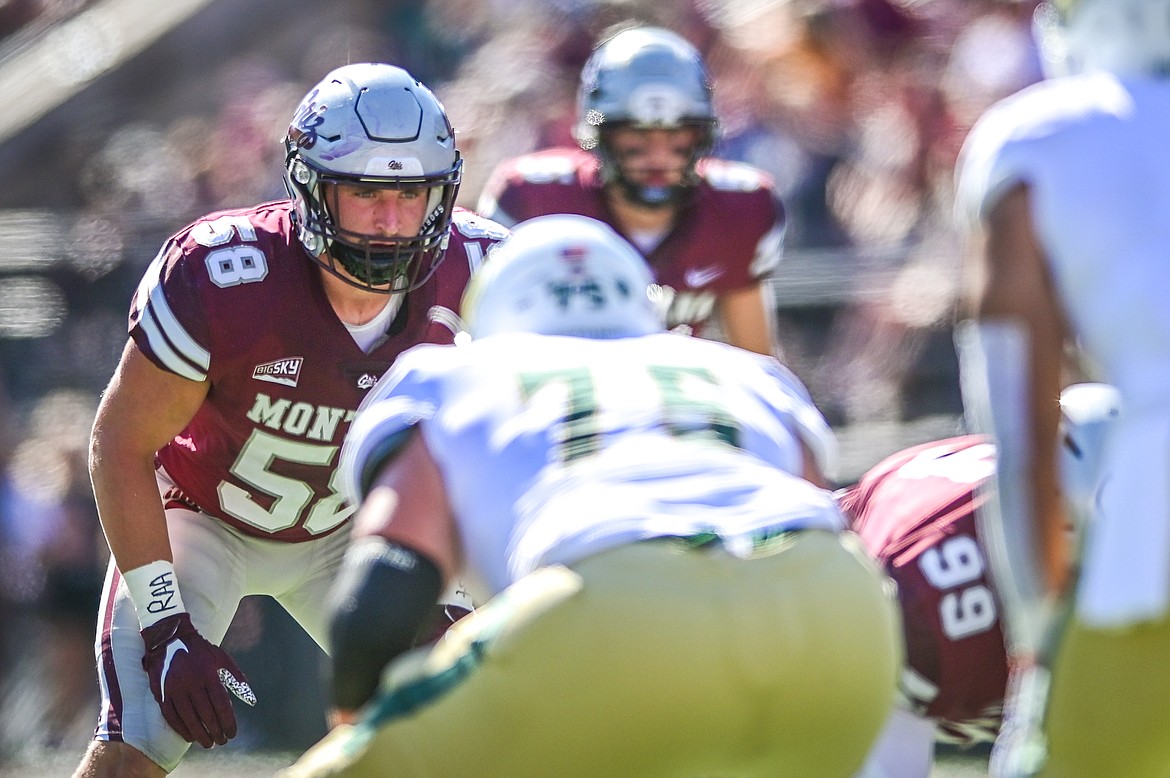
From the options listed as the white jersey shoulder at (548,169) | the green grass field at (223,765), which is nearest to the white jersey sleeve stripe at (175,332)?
the white jersey shoulder at (548,169)

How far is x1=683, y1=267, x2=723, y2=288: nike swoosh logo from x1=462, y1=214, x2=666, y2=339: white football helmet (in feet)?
8.32

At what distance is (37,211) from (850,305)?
15.2 feet

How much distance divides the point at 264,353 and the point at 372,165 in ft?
1.53

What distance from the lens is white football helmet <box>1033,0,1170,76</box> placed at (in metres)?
2.51

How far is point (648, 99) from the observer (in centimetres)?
528

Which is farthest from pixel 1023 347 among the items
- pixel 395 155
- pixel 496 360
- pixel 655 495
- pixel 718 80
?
pixel 718 80

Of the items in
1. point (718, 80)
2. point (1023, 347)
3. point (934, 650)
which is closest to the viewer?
point (1023, 347)

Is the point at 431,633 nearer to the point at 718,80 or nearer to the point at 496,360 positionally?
the point at 496,360

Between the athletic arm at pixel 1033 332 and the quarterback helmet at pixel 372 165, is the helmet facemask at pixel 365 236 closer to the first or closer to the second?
the quarterback helmet at pixel 372 165

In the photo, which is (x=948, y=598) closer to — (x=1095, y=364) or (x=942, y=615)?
(x=942, y=615)

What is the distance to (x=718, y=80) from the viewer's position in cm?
765

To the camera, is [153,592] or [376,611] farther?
[153,592]

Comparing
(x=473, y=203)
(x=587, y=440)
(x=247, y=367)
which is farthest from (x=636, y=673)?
(x=473, y=203)

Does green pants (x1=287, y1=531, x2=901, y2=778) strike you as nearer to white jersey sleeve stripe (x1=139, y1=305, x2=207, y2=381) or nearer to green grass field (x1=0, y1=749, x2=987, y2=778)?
white jersey sleeve stripe (x1=139, y1=305, x2=207, y2=381)
